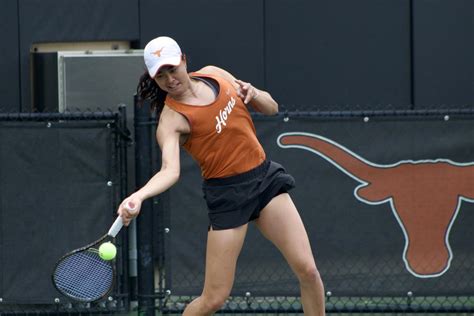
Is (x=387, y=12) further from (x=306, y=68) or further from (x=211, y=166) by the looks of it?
(x=211, y=166)

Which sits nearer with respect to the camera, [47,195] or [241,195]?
[241,195]

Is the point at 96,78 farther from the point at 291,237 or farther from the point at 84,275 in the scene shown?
the point at 291,237

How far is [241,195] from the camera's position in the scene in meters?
5.84

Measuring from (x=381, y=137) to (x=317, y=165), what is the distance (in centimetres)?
44

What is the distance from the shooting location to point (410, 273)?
23.5 feet

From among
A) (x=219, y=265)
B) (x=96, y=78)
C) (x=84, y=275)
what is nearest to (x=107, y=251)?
(x=219, y=265)

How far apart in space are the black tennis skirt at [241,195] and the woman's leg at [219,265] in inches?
2.0

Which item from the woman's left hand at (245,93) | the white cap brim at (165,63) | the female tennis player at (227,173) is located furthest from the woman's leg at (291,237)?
the white cap brim at (165,63)

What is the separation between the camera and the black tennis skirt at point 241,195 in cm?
584

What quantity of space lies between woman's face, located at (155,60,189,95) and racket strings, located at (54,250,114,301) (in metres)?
1.04

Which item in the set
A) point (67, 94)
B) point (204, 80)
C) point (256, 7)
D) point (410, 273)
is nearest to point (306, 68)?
point (256, 7)

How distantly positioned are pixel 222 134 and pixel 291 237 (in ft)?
2.10

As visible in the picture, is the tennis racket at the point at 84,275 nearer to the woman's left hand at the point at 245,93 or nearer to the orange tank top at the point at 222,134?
the orange tank top at the point at 222,134

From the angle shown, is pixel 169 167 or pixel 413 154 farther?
pixel 413 154
